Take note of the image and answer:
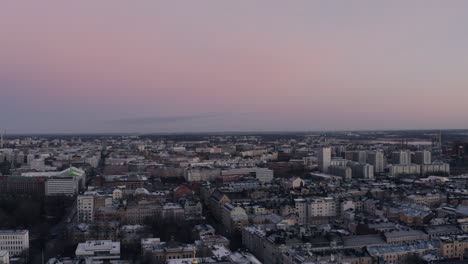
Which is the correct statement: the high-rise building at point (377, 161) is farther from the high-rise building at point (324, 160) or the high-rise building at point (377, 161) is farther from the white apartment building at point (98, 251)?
the white apartment building at point (98, 251)

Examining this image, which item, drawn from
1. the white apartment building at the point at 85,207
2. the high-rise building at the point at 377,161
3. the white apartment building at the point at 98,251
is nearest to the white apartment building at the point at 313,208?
the white apartment building at the point at 85,207

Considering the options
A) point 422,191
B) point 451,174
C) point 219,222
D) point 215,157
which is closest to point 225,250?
point 219,222

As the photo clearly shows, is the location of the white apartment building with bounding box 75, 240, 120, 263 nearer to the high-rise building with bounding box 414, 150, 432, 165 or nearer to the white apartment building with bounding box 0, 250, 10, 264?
the white apartment building with bounding box 0, 250, 10, 264

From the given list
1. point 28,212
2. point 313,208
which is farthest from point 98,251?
point 313,208

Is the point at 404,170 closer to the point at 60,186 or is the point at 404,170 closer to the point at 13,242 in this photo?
the point at 60,186

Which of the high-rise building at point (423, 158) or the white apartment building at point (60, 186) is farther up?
the high-rise building at point (423, 158)

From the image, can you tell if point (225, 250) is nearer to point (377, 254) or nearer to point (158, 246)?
point (158, 246)
